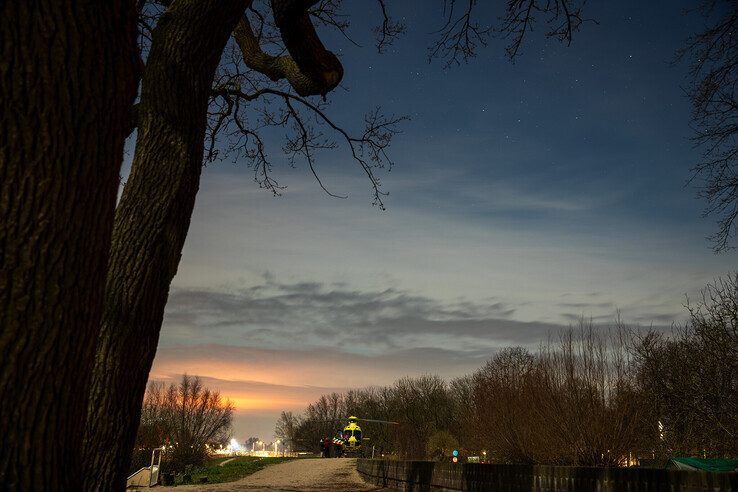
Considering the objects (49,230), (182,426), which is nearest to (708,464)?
(49,230)

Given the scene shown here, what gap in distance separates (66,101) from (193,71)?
8.21ft

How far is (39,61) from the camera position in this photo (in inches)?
99.7

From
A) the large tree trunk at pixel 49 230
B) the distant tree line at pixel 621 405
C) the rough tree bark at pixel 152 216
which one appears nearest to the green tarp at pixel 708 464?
the distant tree line at pixel 621 405

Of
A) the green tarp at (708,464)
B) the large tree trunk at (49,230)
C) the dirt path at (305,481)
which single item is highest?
the large tree trunk at (49,230)

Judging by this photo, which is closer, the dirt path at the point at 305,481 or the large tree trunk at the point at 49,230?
the large tree trunk at the point at 49,230

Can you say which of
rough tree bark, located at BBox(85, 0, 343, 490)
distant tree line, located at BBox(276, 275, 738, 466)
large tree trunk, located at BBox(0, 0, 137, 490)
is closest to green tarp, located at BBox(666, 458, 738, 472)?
distant tree line, located at BBox(276, 275, 738, 466)

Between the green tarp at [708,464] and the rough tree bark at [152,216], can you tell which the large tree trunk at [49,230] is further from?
the green tarp at [708,464]

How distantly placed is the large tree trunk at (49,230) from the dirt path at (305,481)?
18013 mm

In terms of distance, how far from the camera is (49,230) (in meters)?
2.51

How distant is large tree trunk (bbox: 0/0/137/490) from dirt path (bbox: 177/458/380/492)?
1801 centimetres

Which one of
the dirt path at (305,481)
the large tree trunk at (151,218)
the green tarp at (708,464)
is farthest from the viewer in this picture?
the dirt path at (305,481)

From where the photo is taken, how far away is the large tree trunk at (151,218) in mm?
4418

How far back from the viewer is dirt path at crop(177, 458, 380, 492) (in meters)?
20.4

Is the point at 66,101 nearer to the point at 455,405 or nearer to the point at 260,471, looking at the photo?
→ the point at 260,471
